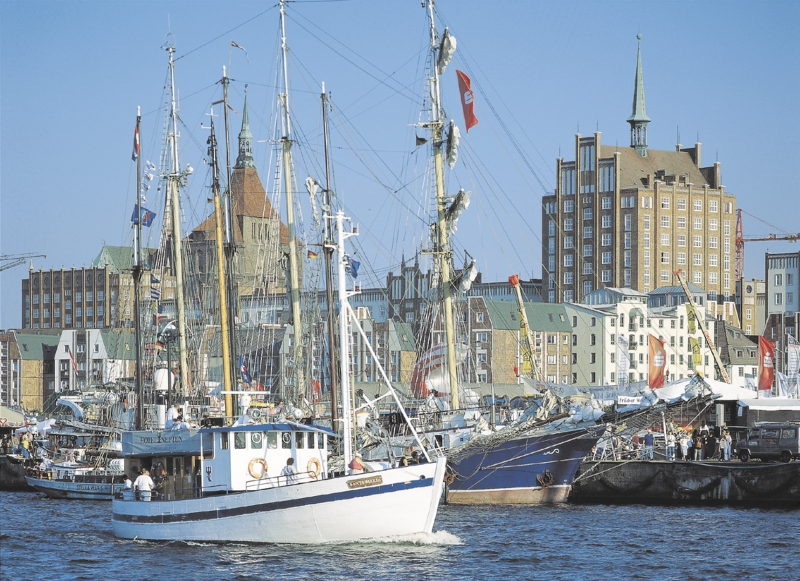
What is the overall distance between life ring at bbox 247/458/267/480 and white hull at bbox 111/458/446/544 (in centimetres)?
153

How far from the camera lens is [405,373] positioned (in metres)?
182

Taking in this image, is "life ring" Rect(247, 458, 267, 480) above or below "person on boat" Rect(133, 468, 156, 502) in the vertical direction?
above

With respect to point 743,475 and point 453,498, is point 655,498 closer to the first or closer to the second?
point 743,475

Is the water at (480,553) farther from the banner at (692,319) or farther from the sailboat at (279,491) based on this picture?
the banner at (692,319)

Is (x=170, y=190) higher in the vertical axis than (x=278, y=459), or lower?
higher

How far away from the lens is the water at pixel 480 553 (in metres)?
44.4

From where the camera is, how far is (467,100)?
233ft

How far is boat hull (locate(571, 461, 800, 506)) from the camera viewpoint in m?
66.2

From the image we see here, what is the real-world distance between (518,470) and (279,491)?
24957 mm

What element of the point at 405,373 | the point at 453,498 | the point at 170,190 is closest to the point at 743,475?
the point at 453,498

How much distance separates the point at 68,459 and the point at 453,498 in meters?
35.2

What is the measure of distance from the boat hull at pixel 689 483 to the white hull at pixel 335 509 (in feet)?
82.5

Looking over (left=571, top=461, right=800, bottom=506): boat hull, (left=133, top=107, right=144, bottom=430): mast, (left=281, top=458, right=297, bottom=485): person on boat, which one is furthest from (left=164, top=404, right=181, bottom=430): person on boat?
(left=571, top=461, right=800, bottom=506): boat hull

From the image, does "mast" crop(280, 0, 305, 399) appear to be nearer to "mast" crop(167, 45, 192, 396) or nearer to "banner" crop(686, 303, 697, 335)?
"mast" crop(167, 45, 192, 396)
